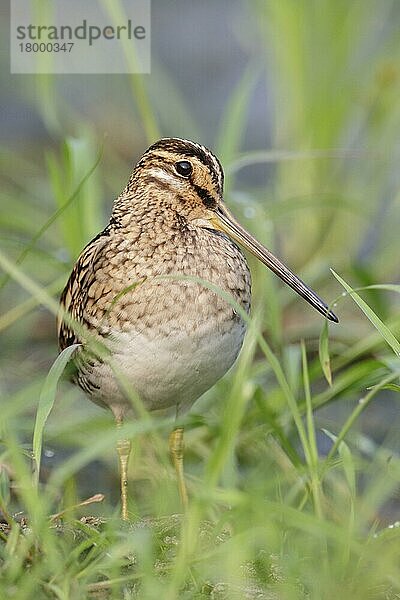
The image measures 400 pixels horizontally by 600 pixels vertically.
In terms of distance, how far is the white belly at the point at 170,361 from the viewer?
298cm

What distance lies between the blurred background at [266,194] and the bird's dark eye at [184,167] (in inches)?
8.4

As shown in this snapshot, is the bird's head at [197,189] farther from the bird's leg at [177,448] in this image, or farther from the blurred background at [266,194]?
the bird's leg at [177,448]

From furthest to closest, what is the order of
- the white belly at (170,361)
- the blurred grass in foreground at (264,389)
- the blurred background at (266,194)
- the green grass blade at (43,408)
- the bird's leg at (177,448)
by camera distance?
the blurred background at (266,194) < the bird's leg at (177,448) < the white belly at (170,361) < the green grass blade at (43,408) < the blurred grass in foreground at (264,389)

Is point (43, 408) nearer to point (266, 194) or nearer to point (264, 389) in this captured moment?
point (264, 389)

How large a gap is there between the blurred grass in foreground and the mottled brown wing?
3.4 inches

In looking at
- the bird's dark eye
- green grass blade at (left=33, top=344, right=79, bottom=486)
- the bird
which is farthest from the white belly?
the bird's dark eye

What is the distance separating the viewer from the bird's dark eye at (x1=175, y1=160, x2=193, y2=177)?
3.12 meters

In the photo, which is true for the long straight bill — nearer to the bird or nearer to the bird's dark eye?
the bird

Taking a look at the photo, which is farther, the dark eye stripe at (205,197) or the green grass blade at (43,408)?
the dark eye stripe at (205,197)

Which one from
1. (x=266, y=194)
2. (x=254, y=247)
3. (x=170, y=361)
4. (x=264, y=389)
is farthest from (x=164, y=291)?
(x=266, y=194)

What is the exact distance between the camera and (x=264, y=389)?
4082 mm

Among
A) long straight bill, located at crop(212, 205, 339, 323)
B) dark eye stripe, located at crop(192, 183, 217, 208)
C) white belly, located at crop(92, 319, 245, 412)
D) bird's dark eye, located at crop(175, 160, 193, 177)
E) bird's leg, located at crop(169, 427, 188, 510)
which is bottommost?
bird's leg, located at crop(169, 427, 188, 510)

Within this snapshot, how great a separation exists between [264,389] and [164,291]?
3.71 ft

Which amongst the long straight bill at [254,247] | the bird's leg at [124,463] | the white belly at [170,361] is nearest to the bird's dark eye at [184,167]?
the long straight bill at [254,247]
